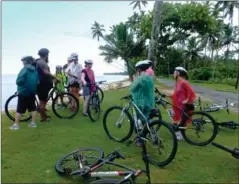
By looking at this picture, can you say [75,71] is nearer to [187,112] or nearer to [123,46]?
[187,112]

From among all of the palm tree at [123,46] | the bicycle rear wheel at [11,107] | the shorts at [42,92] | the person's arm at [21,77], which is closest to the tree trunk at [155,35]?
the shorts at [42,92]

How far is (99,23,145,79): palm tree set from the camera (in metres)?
33.4

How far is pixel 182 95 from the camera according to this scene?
632 cm

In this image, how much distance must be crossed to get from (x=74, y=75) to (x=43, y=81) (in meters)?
1.48

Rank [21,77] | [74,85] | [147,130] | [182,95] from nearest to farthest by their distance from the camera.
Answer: [147,130] → [21,77] → [182,95] → [74,85]

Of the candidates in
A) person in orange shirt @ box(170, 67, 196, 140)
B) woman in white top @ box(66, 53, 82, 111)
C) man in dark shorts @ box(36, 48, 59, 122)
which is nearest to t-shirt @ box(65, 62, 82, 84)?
woman in white top @ box(66, 53, 82, 111)

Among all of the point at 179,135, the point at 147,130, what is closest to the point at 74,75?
the point at 179,135

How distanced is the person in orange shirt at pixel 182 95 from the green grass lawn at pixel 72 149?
1.98ft

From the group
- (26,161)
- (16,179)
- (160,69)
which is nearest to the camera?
(16,179)

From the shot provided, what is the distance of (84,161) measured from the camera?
427cm

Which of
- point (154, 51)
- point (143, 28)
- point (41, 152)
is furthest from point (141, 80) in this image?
point (143, 28)

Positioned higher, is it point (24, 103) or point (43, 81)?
point (43, 81)

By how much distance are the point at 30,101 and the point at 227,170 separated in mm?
4118

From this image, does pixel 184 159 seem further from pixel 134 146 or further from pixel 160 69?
pixel 160 69
